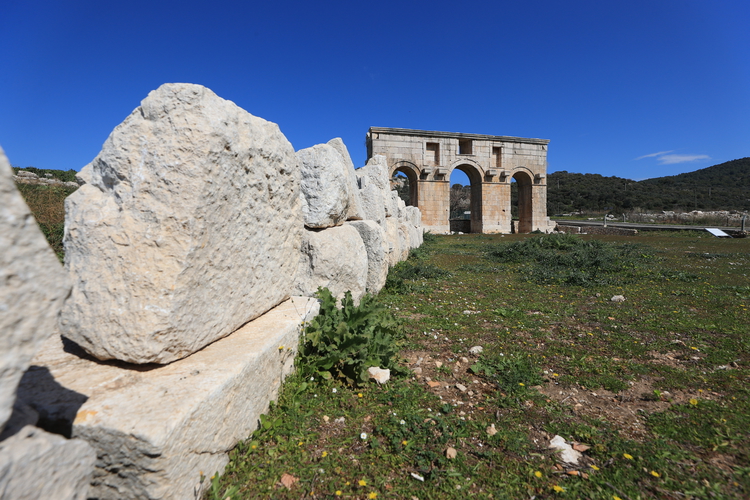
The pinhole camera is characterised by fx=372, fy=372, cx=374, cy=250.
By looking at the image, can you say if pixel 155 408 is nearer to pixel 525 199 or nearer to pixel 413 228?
pixel 413 228

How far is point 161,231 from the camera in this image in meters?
1.62

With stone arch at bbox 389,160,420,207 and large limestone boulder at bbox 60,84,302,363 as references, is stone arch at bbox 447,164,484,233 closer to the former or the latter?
stone arch at bbox 389,160,420,207

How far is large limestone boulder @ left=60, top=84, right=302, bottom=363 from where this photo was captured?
61.6 inches

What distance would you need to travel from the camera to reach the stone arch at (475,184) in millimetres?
20688

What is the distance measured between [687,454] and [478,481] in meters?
1.06

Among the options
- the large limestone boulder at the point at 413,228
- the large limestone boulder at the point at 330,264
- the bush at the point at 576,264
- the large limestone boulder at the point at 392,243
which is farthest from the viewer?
the large limestone boulder at the point at 413,228

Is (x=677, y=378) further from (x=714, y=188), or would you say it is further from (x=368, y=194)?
(x=714, y=188)

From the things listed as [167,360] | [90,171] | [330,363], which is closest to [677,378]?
[330,363]

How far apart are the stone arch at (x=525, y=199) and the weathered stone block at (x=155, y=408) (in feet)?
71.8

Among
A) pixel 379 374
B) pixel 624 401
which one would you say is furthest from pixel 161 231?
pixel 624 401

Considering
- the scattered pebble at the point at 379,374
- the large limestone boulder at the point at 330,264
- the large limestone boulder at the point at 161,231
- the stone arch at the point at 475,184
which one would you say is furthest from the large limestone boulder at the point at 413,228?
the large limestone boulder at the point at 161,231

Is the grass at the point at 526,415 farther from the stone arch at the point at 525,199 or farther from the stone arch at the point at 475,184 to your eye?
the stone arch at the point at 525,199

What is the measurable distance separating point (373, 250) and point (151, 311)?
314 centimetres

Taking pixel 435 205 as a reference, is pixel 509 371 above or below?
below
